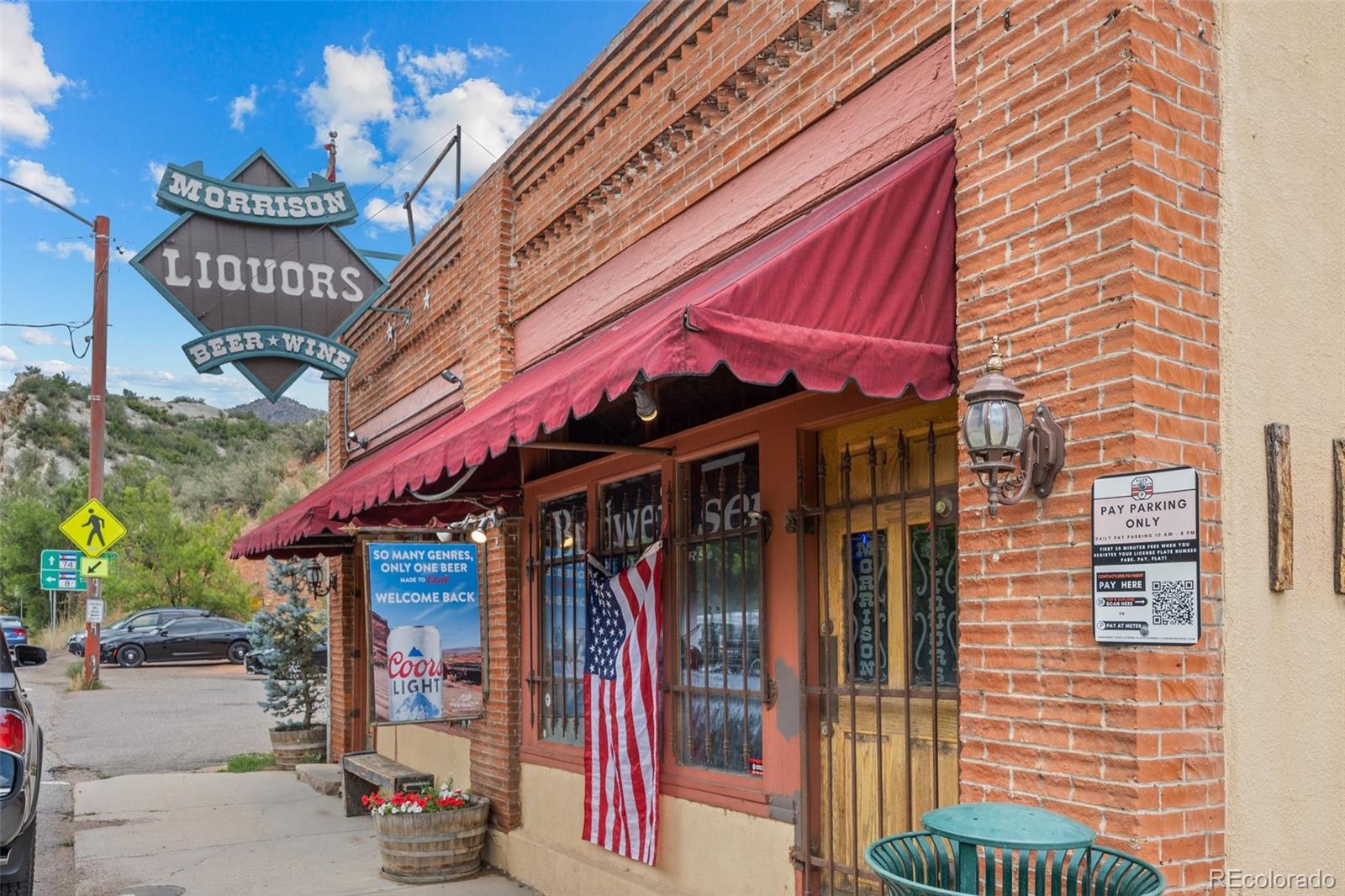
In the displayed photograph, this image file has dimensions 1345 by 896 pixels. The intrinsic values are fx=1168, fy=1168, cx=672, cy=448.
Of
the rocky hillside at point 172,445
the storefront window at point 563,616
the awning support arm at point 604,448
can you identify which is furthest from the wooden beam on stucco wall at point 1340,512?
the rocky hillside at point 172,445

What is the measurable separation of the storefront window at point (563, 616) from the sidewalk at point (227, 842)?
1.22m

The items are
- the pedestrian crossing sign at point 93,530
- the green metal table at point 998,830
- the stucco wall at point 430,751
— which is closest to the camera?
the green metal table at point 998,830

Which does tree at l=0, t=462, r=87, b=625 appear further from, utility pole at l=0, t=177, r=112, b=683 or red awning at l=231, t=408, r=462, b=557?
red awning at l=231, t=408, r=462, b=557

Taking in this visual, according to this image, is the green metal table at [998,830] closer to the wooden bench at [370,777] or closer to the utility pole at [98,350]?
the wooden bench at [370,777]

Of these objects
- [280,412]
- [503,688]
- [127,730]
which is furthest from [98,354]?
[280,412]

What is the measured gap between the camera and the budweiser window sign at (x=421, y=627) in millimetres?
8258

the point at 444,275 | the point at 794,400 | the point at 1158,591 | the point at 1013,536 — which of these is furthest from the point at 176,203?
the point at 1158,591

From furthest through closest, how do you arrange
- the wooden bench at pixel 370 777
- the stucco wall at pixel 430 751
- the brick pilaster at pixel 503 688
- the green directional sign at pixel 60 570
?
the green directional sign at pixel 60 570
the stucco wall at pixel 430 751
the wooden bench at pixel 370 777
the brick pilaster at pixel 503 688

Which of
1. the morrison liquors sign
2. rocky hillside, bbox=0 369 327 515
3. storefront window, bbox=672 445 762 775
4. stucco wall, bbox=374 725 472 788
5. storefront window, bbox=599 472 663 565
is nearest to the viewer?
storefront window, bbox=672 445 762 775

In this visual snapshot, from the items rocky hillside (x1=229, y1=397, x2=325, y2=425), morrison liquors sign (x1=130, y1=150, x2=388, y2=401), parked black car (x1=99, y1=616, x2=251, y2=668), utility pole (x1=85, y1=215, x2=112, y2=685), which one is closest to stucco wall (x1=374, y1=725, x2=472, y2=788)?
morrison liquors sign (x1=130, y1=150, x2=388, y2=401)

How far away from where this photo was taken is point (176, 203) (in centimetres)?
933

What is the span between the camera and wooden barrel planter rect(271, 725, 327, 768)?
1454 centimetres

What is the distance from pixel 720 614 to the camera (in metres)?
6.61

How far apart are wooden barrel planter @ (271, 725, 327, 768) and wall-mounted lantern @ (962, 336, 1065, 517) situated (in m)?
12.5
